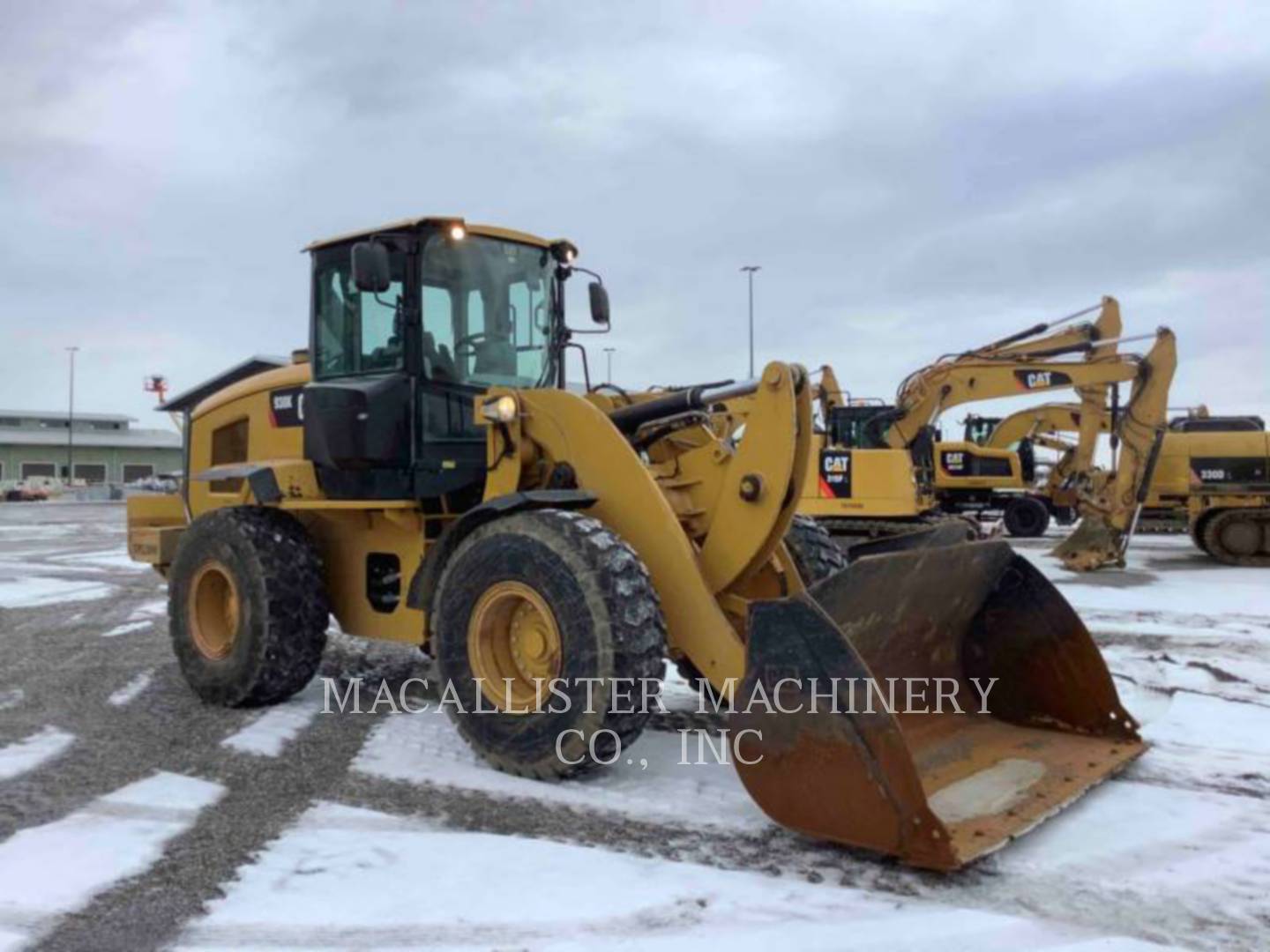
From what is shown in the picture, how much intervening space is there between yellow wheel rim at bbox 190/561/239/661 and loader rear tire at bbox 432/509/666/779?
6.40ft

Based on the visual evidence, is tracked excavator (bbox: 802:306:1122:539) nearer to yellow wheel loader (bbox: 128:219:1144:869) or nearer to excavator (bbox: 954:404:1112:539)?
excavator (bbox: 954:404:1112:539)

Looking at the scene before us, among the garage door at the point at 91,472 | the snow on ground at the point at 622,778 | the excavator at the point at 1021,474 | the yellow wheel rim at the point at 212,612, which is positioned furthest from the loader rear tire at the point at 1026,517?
the garage door at the point at 91,472

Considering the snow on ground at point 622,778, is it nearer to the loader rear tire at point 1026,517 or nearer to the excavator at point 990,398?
the excavator at point 990,398

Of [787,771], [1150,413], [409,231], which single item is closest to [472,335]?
[409,231]

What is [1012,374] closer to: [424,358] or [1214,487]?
[1214,487]

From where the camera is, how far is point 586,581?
169 inches

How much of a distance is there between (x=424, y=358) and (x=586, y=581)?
1.88m

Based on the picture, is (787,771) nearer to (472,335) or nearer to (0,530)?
(472,335)

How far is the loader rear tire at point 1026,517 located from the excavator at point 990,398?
3310mm

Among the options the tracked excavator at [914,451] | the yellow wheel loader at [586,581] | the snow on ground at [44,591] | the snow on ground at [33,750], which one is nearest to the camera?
the yellow wheel loader at [586,581]

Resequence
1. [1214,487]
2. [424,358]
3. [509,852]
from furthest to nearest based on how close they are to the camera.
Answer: [1214,487] → [424,358] → [509,852]

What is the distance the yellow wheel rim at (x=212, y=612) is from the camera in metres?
6.18

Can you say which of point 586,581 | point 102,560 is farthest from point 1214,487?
point 102,560

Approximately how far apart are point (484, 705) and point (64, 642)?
5533mm
